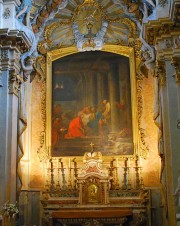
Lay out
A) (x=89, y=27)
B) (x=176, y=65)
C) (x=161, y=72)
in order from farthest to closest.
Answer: (x=89, y=27) < (x=161, y=72) < (x=176, y=65)

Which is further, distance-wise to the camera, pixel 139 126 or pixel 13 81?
pixel 139 126

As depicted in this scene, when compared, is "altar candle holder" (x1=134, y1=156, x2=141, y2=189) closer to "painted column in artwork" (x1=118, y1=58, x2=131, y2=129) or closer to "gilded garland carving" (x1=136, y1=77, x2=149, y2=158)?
"gilded garland carving" (x1=136, y1=77, x2=149, y2=158)

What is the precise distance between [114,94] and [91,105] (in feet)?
2.72

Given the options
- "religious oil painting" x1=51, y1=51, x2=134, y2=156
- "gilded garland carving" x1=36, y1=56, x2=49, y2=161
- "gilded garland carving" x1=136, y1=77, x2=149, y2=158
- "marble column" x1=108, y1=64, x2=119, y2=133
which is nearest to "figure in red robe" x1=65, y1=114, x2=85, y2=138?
"religious oil painting" x1=51, y1=51, x2=134, y2=156

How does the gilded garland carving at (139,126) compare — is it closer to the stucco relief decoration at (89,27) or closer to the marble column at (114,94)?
the marble column at (114,94)

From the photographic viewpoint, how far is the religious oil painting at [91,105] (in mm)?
13555

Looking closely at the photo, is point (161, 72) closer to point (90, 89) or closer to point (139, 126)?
point (139, 126)

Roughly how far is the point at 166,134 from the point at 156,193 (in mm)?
2730

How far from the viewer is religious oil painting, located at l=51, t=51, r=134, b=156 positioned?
13555 mm

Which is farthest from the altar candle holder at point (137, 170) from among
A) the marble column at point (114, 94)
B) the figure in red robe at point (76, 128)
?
the figure in red robe at point (76, 128)

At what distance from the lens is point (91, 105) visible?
13.9 m

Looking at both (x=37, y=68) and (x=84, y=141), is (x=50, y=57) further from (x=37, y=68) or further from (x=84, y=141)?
(x=84, y=141)

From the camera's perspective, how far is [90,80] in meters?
14.1

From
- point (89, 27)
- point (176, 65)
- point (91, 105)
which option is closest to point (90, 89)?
point (91, 105)
